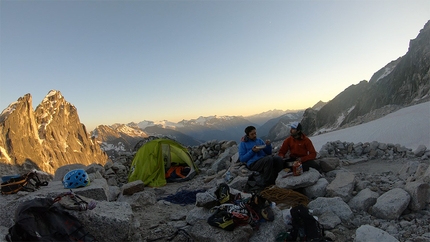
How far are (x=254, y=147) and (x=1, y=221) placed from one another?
599 centimetres

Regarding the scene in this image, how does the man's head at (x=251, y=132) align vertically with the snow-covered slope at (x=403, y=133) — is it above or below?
above

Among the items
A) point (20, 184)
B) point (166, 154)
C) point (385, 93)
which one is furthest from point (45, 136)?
point (385, 93)

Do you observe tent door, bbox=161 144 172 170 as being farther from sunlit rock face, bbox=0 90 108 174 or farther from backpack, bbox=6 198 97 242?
sunlit rock face, bbox=0 90 108 174

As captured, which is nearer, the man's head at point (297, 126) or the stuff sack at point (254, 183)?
the stuff sack at point (254, 183)

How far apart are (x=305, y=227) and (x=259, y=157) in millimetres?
3722

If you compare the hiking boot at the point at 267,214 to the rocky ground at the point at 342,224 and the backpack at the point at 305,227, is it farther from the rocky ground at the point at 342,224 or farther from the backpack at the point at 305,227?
the rocky ground at the point at 342,224

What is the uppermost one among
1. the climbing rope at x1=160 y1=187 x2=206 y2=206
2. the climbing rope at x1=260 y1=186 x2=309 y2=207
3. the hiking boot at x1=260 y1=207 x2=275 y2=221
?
the hiking boot at x1=260 y1=207 x2=275 y2=221

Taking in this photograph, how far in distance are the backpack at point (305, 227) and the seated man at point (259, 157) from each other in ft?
9.20

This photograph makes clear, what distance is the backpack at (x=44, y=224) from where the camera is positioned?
3.33 meters

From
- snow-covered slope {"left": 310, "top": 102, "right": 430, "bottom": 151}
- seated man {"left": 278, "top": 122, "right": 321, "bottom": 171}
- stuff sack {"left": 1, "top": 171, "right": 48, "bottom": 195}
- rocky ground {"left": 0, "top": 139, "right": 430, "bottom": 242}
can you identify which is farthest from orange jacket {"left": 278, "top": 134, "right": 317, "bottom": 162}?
snow-covered slope {"left": 310, "top": 102, "right": 430, "bottom": 151}

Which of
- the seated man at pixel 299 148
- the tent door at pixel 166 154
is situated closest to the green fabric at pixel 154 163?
the tent door at pixel 166 154

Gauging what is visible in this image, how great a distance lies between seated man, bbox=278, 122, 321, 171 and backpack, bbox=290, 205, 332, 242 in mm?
3156

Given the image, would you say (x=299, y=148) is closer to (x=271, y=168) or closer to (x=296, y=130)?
(x=296, y=130)

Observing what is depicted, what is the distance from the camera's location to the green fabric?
10.7 metres
